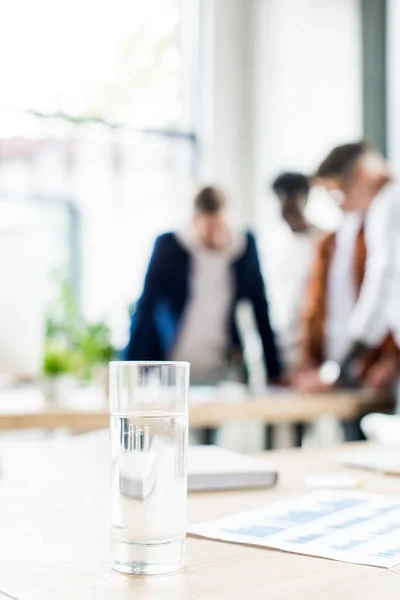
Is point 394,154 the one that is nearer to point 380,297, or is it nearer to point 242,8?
point 242,8

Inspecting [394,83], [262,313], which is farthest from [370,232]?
→ [394,83]

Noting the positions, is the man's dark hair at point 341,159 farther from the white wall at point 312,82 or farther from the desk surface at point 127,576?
the desk surface at point 127,576

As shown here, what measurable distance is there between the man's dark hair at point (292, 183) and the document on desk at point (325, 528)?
231 cm

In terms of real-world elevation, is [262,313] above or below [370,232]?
below

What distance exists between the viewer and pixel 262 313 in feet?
10.9

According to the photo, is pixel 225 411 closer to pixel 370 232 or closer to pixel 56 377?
pixel 56 377

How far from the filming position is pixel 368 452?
1503 mm

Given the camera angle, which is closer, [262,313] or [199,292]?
[199,292]

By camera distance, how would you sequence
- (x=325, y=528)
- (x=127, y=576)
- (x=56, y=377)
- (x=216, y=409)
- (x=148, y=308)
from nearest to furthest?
(x=127, y=576)
(x=325, y=528)
(x=216, y=409)
(x=56, y=377)
(x=148, y=308)

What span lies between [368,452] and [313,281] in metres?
1.77

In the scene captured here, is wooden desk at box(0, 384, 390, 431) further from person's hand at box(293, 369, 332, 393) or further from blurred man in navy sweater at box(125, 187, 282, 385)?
blurred man in navy sweater at box(125, 187, 282, 385)

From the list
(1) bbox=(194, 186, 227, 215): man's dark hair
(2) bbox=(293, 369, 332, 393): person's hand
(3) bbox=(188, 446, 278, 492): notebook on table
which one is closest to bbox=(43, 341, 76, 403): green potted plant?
(1) bbox=(194, 186, 227, 215): man's dark hair

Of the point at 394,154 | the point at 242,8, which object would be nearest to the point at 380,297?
Result: the point at 394,154

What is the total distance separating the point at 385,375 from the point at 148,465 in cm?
244
